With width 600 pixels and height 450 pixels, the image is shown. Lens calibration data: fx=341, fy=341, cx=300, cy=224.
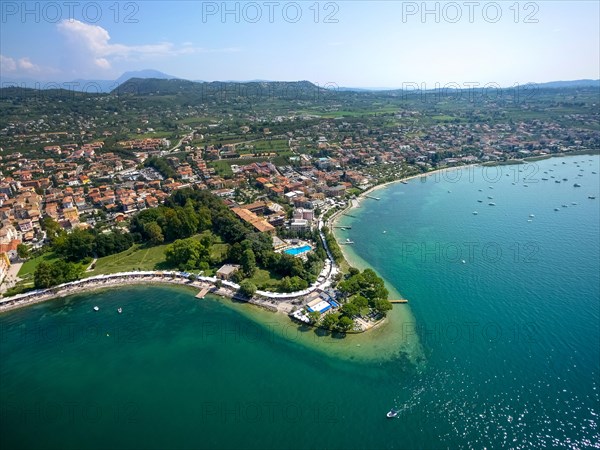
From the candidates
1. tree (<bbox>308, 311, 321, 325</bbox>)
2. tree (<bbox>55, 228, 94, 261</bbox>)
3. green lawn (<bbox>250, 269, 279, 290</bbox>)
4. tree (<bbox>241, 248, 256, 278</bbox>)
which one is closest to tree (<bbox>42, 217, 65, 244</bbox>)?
tree (<bbox>55, 228, 94, 261</bbox>)

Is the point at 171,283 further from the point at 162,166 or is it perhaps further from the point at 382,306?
the point at 162,166

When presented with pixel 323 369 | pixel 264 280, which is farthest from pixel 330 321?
pixel 264 280

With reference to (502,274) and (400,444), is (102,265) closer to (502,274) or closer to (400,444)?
(400,444)

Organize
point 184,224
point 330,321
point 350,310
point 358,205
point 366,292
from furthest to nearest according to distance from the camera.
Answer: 1. point 358,205
2. point 184,224
3. point 366,292
4. point 350,310
5. point 330,321

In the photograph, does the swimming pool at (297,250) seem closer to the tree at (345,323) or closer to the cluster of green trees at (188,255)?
the cluster of green trees at (188,255)

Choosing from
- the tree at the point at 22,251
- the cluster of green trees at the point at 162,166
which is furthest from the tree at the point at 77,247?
the cluster of green trees at the point at 162,166

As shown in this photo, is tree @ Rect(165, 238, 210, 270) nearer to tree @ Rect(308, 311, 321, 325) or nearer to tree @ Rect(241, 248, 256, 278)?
tree @ Rect(241, 248, 256, 278)
